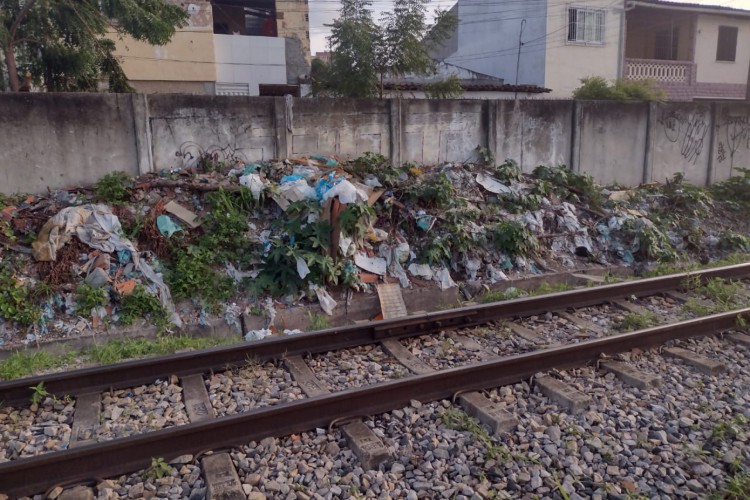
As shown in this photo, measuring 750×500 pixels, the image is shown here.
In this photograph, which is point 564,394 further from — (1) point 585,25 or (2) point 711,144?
(1) point 585,25

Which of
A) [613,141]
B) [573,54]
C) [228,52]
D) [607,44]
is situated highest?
[607,44]

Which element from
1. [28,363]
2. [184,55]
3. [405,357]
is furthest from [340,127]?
[184,55]

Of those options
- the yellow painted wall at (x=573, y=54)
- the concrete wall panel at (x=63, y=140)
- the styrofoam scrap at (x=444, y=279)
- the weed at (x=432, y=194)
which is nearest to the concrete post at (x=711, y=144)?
the weed at (x=432, y=194)

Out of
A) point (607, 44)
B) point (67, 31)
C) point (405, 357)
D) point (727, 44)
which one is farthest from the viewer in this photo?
point (727, 44)

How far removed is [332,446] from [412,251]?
181 inches

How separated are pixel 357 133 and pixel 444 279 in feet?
11.7

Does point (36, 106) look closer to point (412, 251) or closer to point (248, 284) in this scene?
point (248, 284)

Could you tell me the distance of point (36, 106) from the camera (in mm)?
8016

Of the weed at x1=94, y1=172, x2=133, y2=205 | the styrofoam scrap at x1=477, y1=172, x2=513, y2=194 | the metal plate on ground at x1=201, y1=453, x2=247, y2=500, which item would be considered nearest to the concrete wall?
the weed at x1=94, y1=172, x2=133, y2=205

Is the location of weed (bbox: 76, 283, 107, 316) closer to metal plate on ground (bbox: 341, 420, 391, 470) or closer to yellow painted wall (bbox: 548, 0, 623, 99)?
metal plate on ground (bbox: 341, 420, 391, 470)

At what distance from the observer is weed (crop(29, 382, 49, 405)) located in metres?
4.61

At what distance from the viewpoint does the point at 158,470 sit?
3.67 m

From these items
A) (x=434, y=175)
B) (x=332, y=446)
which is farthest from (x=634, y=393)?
(x=434, y=175)

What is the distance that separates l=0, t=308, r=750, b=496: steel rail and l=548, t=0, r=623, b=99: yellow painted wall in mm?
17643
